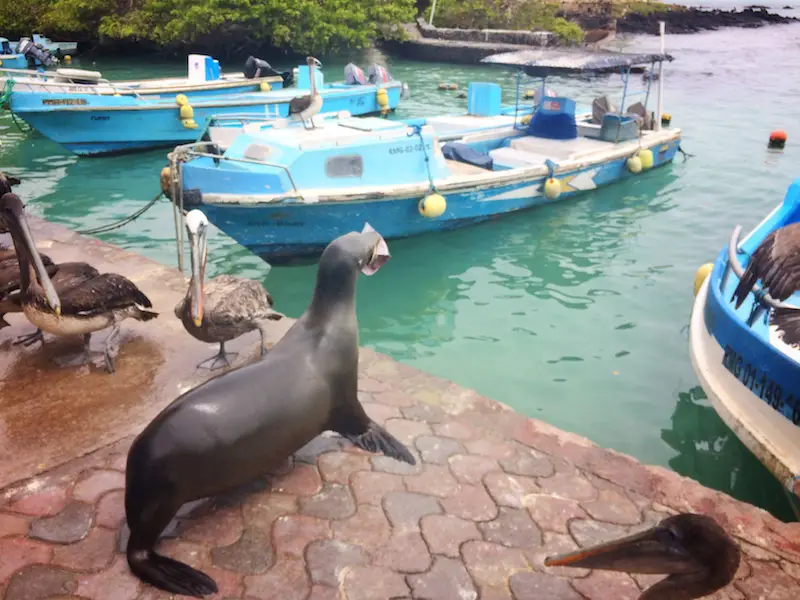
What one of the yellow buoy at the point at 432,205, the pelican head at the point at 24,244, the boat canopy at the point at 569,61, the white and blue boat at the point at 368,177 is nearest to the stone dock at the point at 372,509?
the pelican head at the point at 24,244

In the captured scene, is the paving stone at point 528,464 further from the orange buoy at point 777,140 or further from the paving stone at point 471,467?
the orange buoy at point 777,140

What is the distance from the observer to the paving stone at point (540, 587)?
2.81 meters

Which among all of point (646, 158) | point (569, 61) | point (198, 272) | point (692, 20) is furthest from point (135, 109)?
point (692, 20)

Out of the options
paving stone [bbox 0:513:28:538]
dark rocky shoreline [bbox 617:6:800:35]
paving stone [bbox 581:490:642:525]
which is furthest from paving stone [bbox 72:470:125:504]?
dark rocky shoreline [bbox 617:6:800:35]

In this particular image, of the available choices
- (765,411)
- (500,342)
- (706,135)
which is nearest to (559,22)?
(706,135)

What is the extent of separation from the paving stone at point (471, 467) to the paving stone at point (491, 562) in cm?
46

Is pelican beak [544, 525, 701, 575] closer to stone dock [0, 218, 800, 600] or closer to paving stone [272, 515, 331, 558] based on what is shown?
stone dock [0, 218, 800, 600]

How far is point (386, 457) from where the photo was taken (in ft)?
11.9

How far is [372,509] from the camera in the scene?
3229mm

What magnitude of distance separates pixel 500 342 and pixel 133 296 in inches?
157

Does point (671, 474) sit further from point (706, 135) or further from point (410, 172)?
point (706, 135)

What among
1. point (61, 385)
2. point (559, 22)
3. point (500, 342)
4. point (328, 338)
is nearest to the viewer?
point (328, 338)

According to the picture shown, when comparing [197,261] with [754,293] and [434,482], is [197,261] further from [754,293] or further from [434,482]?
[754,293]

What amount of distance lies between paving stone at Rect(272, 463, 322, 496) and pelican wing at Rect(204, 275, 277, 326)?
1359 millimetres
